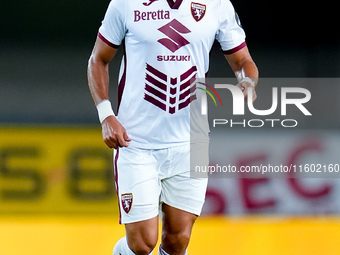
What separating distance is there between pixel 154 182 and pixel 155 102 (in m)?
0.33

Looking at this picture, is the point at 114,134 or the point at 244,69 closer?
the point at 114,134

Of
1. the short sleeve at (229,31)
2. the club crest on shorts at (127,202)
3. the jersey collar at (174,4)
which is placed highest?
the jersey collar at (174,4)

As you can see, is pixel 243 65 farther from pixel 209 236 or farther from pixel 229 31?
pixel 209 236

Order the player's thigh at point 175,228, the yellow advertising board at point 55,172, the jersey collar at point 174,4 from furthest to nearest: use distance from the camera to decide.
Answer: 1. the yellow advertising board at point 55,172
2. the player's thigh at point 175,228
3. the jersey collar at point 174,4

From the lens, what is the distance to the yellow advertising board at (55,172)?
4203 mm

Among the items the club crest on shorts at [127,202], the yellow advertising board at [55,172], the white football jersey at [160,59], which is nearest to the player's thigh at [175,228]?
the club crest on shorts at [127,202]

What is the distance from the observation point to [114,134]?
2314mm

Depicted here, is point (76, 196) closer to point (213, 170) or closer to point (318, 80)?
point (213, 170)

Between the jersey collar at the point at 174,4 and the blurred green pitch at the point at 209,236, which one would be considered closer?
the jersey collar at the point at 174,4

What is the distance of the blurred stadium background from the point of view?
337cm

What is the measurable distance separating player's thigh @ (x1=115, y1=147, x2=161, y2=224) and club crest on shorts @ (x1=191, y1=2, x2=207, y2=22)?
0.58 metres

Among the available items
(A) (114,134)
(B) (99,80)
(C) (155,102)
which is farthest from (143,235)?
(B) (99,80)

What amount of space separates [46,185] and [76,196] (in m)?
0.33

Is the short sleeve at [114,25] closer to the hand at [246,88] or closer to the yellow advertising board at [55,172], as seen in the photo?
the hand at [246,88]
